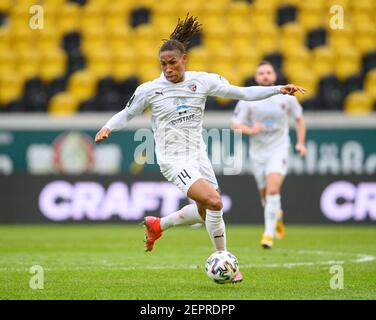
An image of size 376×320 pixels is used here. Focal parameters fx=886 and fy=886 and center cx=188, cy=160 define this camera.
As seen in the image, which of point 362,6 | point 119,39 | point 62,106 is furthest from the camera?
point 362,6

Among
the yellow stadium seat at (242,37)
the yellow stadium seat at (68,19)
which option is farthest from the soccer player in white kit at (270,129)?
the yellow stadium seat at (68,19)

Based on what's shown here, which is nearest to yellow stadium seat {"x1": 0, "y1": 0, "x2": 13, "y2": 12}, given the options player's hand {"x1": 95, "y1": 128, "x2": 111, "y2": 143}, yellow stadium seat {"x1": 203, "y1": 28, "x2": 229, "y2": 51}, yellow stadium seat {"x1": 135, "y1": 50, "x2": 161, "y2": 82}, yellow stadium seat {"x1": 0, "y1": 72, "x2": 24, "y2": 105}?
yellow stadium seat {"x1": 0, "y1": 72, "x2": 24, "y2": 105}

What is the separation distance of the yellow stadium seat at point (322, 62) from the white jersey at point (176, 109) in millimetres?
12792

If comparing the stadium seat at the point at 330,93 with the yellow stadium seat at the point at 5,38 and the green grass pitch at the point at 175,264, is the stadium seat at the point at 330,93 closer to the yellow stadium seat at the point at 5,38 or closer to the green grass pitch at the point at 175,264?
the green grass pitch at the point at 175,264

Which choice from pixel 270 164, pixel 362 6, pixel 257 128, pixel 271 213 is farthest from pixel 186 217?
pixel 362 6

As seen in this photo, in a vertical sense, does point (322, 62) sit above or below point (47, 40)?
below

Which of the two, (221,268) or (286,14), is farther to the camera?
(286,14)

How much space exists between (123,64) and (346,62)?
5.34 meters

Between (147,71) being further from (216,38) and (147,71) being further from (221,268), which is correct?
(221,268)

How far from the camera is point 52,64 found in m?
21.4

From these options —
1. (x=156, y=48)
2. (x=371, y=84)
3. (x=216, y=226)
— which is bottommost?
(x=216, y=226)

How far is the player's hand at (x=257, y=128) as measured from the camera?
1245 cm

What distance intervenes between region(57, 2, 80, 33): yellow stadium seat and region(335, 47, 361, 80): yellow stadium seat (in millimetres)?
6520

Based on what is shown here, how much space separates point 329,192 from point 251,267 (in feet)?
23.4
